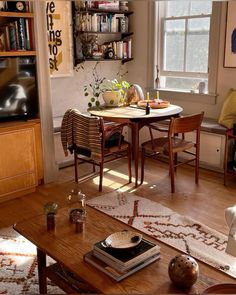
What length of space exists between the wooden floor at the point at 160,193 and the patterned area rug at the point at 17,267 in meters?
0.31

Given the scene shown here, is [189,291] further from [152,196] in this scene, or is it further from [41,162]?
[41,162]

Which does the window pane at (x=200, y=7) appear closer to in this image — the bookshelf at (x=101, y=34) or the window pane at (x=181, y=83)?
the window pane at (x=181, y=83)

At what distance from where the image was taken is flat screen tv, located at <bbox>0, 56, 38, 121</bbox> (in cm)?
330

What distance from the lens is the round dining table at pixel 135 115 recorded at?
348 cm

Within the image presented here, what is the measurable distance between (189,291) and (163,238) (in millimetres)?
1201

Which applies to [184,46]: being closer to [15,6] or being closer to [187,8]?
[187,8]

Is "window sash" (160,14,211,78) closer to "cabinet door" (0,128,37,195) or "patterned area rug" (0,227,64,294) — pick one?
"cabinet door" (0,128,37,195)

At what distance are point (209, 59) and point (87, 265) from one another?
3243mm

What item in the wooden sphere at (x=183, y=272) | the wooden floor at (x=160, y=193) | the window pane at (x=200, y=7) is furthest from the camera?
the window pane at (x=200, y=7)

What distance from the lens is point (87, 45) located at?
179 inches

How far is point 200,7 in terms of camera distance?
429cm

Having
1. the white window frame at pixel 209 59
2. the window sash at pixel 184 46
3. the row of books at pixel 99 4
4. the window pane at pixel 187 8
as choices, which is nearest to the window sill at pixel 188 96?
the white window frame at pixel 209 59

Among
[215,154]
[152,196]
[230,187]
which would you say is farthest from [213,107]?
[152,196]

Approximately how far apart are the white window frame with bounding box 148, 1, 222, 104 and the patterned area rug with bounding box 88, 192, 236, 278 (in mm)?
1663
